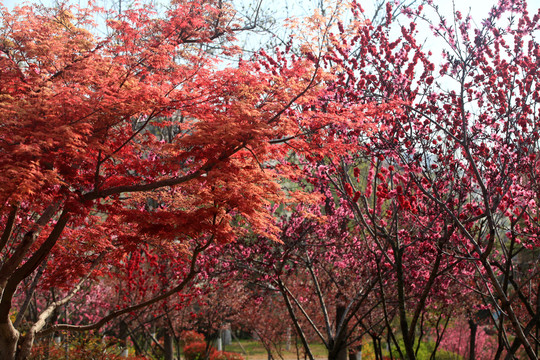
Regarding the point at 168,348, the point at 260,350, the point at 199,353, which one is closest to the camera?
the point at 168,348

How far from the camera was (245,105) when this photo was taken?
488 centimetres

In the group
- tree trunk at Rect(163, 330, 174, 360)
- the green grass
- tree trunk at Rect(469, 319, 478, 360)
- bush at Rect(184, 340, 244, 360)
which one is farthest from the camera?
the green grass

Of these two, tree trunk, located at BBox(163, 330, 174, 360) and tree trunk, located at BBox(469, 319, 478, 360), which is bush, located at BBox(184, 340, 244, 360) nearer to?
tree trunk, located at BBox(163, 330, 174, 360)

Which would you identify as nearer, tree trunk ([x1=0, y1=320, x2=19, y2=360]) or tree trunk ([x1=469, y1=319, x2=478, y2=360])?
tree trunk ([x1=0, y1=320, x2=19, y2=360])

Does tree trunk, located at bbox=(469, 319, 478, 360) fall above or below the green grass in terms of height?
above

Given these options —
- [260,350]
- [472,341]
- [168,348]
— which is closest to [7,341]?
[168,348]

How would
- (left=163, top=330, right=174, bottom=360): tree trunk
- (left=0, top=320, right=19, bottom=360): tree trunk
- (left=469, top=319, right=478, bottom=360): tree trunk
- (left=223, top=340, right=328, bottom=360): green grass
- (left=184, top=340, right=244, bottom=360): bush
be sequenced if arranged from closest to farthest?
(left=0, top=320, right=19, bottom=360): tree trunk → (left=469, top=319, right=478, bottom=360): tree trunk → (left=163, top=330, right=174, bottom=360): tree trunk → (left=184, top=340, right=244, bottom=360): bush → (left=223, top=340, right=328, bottom=360): green grass

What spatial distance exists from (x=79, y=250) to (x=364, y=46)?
5.09m

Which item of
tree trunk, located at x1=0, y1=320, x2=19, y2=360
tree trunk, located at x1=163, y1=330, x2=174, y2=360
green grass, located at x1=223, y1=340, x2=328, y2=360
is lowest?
green grass, located at x1=223, y1=340, x2=328, y2=360

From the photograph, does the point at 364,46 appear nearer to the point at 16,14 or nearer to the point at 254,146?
the point at 254,146

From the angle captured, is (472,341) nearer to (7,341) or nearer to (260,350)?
(7,341)

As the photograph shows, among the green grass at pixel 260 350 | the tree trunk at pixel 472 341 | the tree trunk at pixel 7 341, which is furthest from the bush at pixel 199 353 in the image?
the tree trunk at pixel 7 341

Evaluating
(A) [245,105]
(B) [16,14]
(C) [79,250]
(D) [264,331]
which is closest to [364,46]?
(A) [245,105]

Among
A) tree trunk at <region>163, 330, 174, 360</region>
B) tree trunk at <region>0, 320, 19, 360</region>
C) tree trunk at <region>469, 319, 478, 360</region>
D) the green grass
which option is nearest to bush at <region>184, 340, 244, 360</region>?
the green grass
